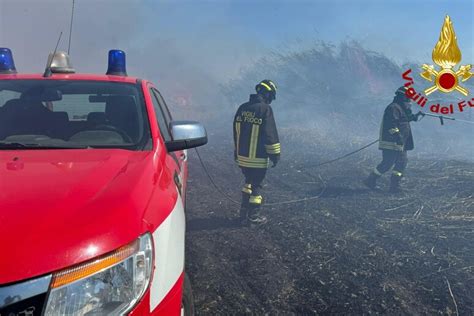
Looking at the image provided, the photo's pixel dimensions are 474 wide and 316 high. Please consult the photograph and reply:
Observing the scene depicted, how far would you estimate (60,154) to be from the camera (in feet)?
7.39

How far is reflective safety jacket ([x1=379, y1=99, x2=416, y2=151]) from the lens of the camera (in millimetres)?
7438

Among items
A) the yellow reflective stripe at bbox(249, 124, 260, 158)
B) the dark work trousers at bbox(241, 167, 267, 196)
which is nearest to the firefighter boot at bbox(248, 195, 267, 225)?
the dark work trousers at bbox(241, 167, 267, 196)

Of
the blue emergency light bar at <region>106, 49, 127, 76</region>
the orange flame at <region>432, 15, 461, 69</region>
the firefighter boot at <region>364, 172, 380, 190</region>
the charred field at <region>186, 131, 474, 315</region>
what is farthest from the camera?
the firefighter boot at <region>364, 172, 380, 190</region>

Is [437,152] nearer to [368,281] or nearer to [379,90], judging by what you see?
[379,90]

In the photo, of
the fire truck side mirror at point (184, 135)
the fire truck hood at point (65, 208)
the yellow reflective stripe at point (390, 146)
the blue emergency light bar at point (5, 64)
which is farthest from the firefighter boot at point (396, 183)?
the blue emergency light bar at point (5, 64)

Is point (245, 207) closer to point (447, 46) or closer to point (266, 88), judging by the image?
point (266, 88)

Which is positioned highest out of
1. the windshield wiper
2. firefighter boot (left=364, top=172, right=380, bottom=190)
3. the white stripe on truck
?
the windshield wiper

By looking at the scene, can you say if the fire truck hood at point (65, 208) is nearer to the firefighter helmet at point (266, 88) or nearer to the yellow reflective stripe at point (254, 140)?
the yellow reflective stripe at point (254, 140)

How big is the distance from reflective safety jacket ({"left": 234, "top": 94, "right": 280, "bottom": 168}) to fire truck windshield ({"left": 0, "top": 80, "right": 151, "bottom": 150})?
8.32 ft

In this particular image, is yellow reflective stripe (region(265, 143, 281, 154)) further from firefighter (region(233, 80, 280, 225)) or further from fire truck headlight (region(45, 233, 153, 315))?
fire truck headlight (region(45, 233, 153, 315))

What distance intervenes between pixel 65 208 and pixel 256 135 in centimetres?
403

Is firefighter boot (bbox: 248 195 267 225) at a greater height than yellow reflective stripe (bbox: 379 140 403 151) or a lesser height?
lesser

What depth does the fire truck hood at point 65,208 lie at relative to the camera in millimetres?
1312

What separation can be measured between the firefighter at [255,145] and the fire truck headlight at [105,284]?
3934mm
